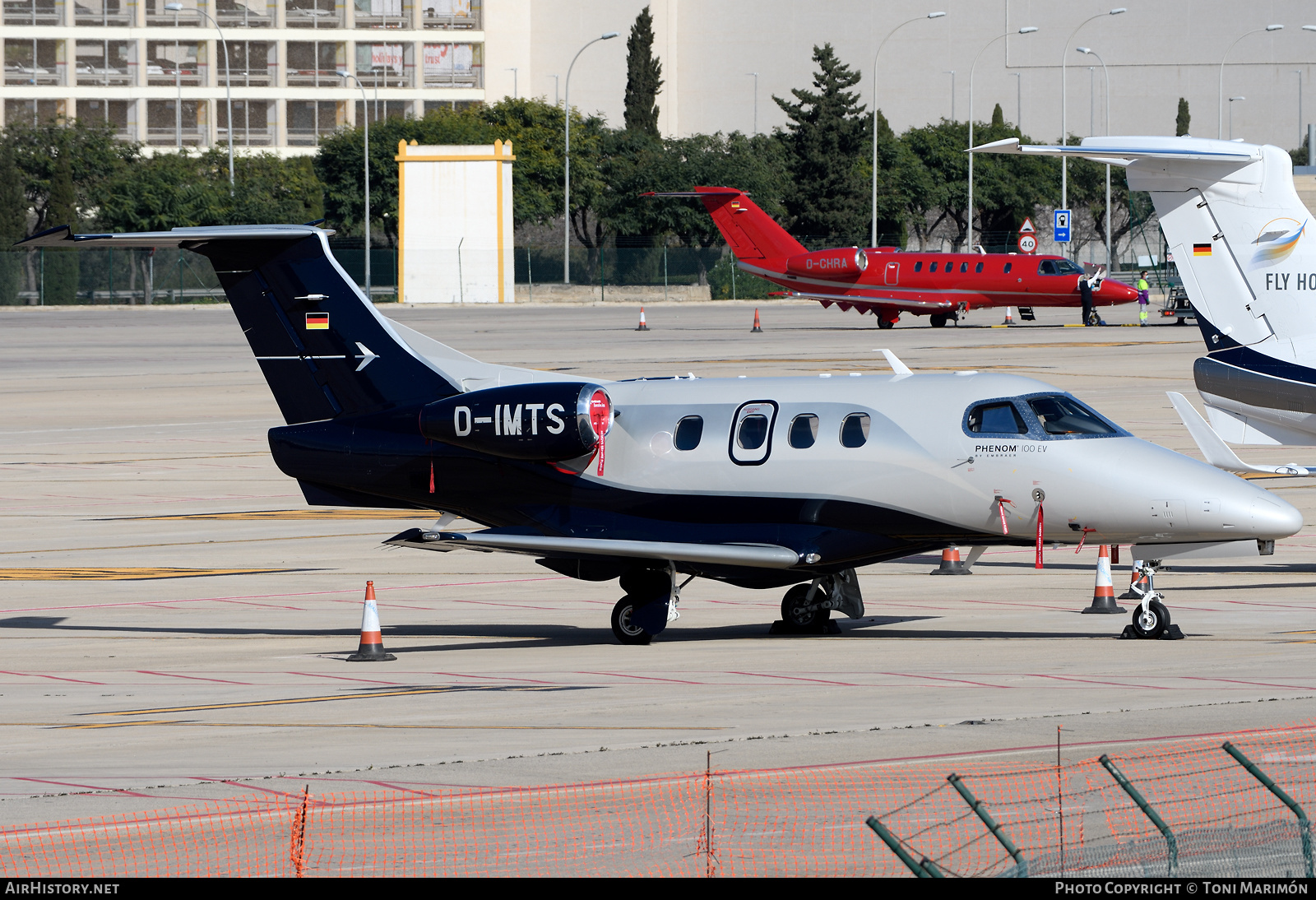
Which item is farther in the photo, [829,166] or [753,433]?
[829,166]

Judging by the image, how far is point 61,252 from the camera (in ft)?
347

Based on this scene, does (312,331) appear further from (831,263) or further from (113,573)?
(831,263)

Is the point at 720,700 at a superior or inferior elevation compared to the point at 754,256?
inferior

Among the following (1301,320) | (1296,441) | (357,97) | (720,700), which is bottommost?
(720,700)

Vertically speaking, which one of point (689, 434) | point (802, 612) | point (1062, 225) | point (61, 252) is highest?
point (1062, 225)

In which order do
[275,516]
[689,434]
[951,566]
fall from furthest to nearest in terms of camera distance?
[275,516] → [951,566] → [689,434]

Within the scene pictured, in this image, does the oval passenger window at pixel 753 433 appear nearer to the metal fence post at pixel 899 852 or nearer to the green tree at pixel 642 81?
the metal fence post at pixel 899 852

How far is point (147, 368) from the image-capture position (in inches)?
2549

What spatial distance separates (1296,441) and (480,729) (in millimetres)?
15016

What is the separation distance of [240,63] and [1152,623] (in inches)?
5399

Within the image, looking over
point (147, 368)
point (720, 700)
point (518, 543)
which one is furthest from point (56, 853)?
point (147, 368)

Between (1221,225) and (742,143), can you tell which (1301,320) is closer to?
(1221,225)

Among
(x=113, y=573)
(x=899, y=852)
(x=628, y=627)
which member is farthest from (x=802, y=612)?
(x=899, y=852)

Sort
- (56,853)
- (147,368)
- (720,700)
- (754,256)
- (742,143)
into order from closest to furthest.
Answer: (56,853)
(720,700)
(147,368)
(754,256)
(742,143)
